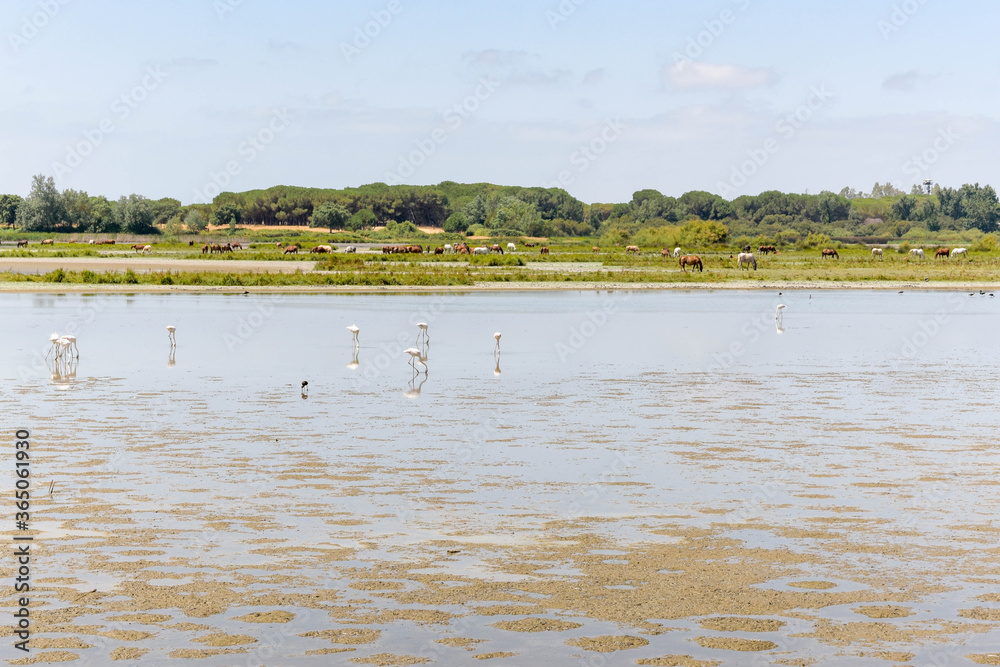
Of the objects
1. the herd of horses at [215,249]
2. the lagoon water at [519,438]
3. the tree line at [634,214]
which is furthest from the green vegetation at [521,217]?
the lagoon water at [519,438]

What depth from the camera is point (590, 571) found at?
8430 millimetres

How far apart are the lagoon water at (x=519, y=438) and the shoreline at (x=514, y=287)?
20.6 metres

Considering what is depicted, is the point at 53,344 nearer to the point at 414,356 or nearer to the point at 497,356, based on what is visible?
the point at 414,356

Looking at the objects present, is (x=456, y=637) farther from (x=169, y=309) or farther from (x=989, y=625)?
(x=169, y=309)

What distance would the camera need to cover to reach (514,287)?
183 ft

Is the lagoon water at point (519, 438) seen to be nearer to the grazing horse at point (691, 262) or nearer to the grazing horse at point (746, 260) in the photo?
the grazing horse at point (691, 262)

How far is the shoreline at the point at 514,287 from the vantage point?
50938mm

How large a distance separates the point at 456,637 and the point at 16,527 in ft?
15.2

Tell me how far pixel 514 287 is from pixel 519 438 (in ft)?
136

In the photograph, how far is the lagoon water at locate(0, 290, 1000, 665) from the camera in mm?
9258

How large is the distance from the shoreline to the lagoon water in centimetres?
2058

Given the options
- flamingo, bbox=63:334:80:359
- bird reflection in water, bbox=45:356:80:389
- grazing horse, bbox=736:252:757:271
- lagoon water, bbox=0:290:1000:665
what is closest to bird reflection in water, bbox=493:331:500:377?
lagoon water, bbox=0:290:1000:665

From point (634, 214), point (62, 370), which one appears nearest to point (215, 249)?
point (62, 370)

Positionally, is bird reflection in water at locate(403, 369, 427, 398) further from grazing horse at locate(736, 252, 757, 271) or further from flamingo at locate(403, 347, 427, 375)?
grazing horse at locate(736, 252, 757, 271)
